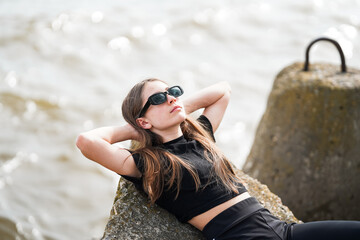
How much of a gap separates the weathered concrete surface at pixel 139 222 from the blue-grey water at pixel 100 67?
330 centimetres

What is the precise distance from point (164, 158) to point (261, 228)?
0.84 meters

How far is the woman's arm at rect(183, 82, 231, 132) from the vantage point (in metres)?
3.99

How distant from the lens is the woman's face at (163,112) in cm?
344

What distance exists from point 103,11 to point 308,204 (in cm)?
904

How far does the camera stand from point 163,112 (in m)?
3.45

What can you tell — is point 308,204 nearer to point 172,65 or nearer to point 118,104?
point 118,104

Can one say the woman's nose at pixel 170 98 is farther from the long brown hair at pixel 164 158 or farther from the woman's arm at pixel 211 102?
the woman's arm at pixel 211 102

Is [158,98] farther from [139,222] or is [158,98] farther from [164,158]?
[139,222]

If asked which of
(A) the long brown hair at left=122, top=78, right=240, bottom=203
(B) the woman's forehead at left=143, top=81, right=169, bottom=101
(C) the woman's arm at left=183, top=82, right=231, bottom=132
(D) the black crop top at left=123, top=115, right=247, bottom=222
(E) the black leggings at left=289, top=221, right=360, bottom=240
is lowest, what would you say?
(E) the black leggings at left=289, top=221, right=360, bottom=240

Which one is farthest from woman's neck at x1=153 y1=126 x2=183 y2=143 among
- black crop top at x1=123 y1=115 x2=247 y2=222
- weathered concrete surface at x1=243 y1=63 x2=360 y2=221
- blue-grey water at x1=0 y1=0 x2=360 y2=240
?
blue-grey water at x1=0 y1=0 x2=360 y2=240

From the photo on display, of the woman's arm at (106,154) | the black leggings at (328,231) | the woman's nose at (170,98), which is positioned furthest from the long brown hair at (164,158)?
the black leggings at (328,231)

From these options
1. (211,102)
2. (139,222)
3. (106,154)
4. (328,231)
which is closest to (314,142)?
(211,102)

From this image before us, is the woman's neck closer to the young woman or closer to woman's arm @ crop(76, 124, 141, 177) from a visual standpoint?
the young woman

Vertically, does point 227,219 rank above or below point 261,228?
above
